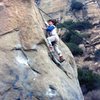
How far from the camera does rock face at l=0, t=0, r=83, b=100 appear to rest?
11.9m

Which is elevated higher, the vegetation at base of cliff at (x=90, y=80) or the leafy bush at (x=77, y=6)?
the vegetation at base of cliff at (x=90, y=80)

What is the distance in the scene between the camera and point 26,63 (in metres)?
12.7

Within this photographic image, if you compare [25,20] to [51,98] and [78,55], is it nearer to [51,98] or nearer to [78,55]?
[51,98]

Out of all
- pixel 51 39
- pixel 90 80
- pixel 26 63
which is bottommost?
pixel 90 80

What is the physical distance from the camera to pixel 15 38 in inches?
516

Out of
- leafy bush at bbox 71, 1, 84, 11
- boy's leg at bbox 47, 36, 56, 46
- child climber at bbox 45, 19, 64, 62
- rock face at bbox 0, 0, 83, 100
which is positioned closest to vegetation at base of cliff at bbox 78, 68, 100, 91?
rock face at bbox 0, 0, 83, 100

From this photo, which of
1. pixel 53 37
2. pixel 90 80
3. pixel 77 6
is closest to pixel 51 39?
pixel 53 37

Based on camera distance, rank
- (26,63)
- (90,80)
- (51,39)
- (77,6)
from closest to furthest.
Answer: (26,63), (51,39), (90,80), (77,6)

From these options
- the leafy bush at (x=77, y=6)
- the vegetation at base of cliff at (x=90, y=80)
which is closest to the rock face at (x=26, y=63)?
the vegetation at base of cliff at (x=90, y=80)

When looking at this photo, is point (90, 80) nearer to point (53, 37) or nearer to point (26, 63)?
point (53, 37)

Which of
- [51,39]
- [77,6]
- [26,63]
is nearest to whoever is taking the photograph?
[26,63]

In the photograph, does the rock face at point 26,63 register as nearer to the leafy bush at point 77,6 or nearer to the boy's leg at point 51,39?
the boy's leg at point 51,39

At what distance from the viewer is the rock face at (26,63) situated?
11891 millimetres

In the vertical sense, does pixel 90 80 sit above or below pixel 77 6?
above
